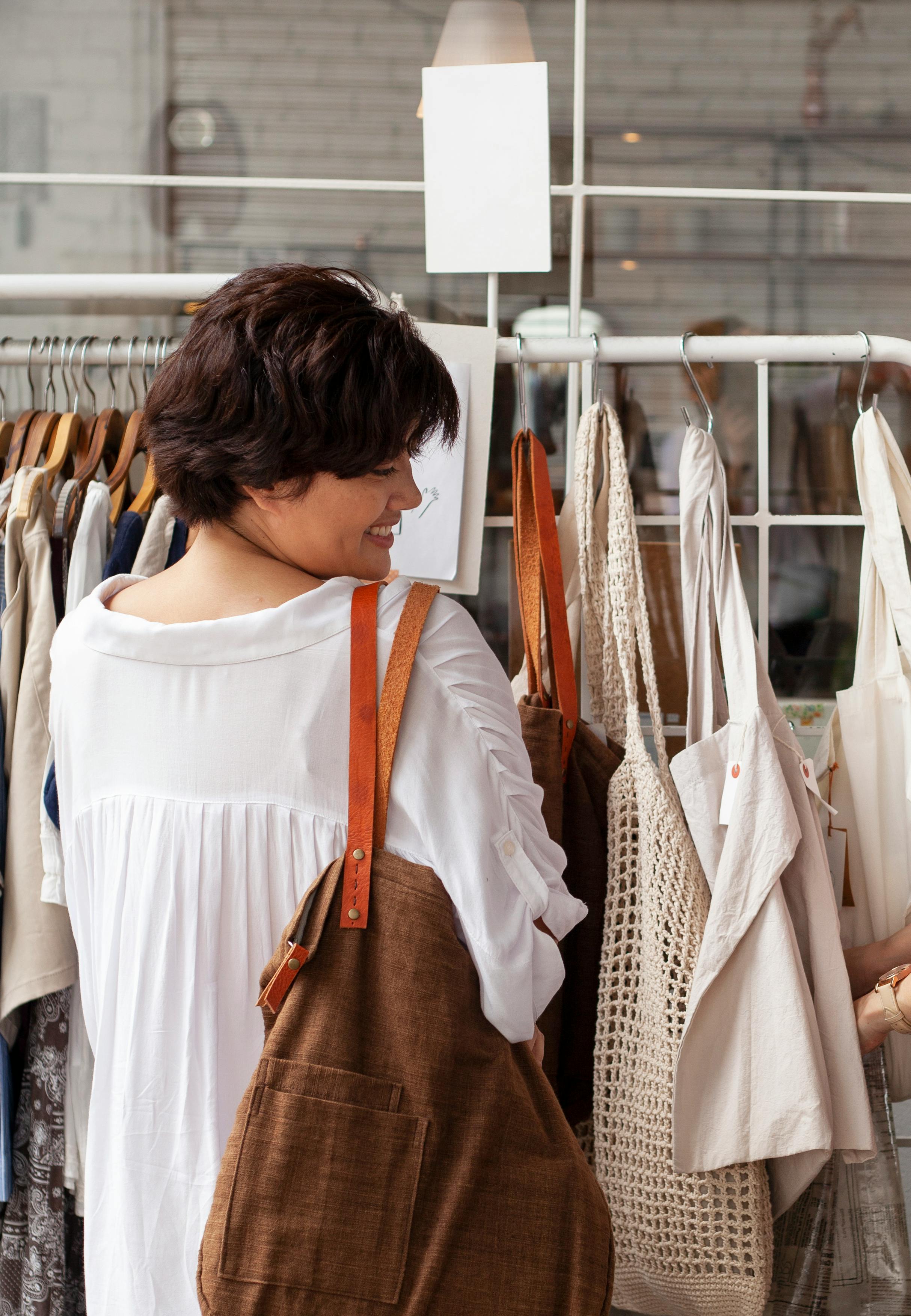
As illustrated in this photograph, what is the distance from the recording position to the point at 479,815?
2.80 feet

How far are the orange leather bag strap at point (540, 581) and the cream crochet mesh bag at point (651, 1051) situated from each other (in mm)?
65

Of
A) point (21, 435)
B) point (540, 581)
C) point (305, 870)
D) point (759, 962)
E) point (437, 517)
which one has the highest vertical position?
point (21, 435)

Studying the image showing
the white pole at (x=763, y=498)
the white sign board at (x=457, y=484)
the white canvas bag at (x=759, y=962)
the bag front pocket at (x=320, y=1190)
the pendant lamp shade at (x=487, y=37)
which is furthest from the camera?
the pendant lamp shade at (x=487, y=37)

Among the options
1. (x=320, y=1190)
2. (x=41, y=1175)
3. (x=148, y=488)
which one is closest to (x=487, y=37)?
(x=148, y=488)

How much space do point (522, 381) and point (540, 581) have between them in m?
0.26

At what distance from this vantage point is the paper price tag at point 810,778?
3.94 feet

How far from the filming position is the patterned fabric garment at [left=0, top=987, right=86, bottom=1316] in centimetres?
127

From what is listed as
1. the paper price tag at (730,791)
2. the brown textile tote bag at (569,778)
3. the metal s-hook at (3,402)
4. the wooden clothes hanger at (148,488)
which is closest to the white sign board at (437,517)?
the brown textile tote bag at (569,778)

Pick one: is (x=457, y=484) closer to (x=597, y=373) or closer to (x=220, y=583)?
(x=597, y=373)

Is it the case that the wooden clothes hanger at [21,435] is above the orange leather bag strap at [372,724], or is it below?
above

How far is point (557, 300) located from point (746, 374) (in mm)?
320

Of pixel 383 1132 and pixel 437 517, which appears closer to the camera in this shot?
pixel 383 1132

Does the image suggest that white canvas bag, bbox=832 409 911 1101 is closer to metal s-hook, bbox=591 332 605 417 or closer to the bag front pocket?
metal s-hook, bbox=591 332 605 417

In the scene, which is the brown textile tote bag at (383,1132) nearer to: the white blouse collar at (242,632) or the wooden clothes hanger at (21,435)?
the white blouse collar at (242,632)
